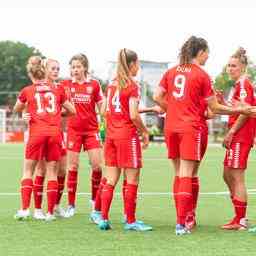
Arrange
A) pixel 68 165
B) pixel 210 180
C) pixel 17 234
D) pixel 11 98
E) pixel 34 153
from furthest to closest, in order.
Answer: pixel 11 98, pixel 210 180, pixel 68 165, pixel 34 153, pixel 17 234

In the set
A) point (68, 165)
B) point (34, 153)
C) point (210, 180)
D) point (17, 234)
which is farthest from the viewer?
point (210, 180)

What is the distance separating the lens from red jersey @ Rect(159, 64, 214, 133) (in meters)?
9.06

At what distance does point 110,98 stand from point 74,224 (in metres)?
1.54

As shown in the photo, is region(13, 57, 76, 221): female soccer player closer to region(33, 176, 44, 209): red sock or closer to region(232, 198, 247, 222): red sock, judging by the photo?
region(33, 176, 44, 209): red sock

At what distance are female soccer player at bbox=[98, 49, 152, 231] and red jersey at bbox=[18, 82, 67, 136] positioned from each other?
3.35ft

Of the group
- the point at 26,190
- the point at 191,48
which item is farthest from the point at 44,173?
the point at 191,48

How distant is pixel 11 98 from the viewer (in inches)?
4146

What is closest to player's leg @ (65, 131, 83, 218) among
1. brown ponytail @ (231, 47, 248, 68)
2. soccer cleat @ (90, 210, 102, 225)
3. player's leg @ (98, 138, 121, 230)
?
soccer cleat @ (90, 210, 102, 225)

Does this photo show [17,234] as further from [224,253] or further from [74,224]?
[224,253]

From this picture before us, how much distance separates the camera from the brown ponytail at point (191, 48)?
→ 359 inches

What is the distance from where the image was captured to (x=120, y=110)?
30.8 ft

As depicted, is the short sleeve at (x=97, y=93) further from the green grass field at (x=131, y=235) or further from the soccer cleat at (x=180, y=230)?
the soccer cleat at (x=180, y=230)

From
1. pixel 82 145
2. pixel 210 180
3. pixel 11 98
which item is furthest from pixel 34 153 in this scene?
pixel 11 98

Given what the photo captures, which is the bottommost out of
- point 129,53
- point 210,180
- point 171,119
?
point 210,180
